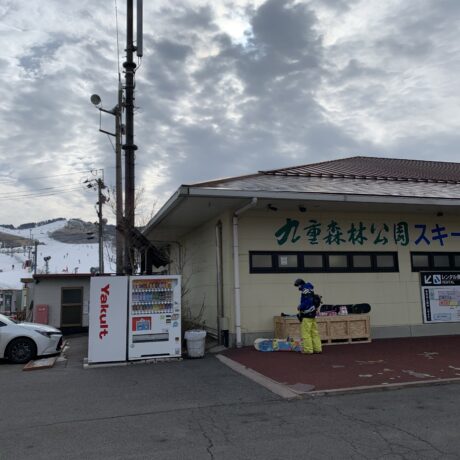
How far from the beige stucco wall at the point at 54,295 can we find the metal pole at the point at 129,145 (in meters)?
6.85

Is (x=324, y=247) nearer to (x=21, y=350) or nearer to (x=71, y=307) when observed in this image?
(x=21, y=350)

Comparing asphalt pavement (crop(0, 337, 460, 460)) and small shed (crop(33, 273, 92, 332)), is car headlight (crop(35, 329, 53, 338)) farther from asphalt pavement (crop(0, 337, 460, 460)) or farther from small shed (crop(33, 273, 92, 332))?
small shed (crop(33, 273, 92, 332))

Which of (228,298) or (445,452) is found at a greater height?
(228,298)

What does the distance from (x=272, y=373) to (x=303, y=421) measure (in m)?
2.95

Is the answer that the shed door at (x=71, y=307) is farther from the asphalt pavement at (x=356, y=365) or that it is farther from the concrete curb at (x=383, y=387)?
the concrete curb at (x=383, y=387)

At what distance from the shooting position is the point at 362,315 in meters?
12.4

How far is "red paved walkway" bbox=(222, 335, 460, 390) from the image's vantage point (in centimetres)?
790

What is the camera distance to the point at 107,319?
1038 cm

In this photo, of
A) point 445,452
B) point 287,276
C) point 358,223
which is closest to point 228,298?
point 287,276

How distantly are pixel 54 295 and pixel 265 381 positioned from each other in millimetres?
14490

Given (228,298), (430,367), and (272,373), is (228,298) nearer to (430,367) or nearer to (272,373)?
(272,373)

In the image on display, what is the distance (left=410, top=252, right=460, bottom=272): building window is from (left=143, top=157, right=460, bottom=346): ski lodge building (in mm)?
34

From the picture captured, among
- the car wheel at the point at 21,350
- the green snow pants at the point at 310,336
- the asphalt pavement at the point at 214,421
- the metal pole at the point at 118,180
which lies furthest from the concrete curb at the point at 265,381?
the metal pole at the point at 118,180

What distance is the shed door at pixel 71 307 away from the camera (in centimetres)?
2005
